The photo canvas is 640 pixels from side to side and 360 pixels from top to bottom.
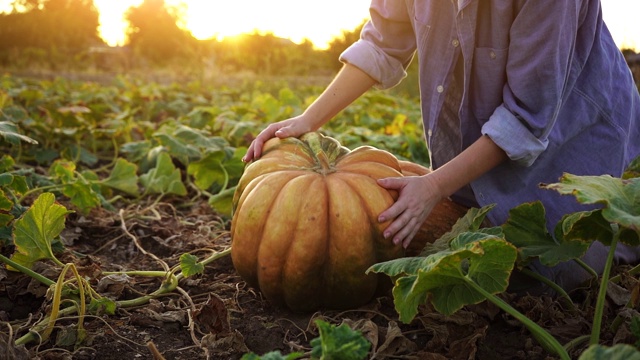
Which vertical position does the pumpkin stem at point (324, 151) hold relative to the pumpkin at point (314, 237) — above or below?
above

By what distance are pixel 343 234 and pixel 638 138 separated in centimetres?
137

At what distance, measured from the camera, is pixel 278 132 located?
7.68 ft

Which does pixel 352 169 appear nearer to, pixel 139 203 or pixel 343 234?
pixel 343 234

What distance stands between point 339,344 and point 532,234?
Answer: 87 centimetres

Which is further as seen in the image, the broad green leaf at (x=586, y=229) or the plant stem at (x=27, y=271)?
the plant stem at (x=27, y=271)

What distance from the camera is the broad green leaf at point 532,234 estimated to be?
1786 millimetres

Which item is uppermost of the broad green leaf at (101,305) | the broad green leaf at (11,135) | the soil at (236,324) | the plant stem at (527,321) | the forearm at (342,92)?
the forearm at (342,92)

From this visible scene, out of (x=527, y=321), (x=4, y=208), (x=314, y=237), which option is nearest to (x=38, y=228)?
(x=4, y=208)

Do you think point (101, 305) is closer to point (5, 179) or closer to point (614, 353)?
point (5, 179)

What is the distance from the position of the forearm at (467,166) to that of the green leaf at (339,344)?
85cm

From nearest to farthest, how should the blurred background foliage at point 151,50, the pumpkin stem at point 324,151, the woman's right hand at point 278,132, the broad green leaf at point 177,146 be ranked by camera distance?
the pumpkin stem at point 324,151, the woman's right hand at point 278,132, the broad green leaf at point 177,146, the blurred background foliage at point 151,50

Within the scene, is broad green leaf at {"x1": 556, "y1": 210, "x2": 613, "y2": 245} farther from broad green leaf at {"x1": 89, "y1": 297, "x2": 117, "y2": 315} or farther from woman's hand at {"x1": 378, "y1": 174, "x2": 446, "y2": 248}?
broad green leaf at {"x1": 89, "y1": 297, "x2": 117, "y2": 315}

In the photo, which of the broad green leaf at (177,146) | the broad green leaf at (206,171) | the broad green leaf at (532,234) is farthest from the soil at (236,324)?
the broad green leaf at (177,146)

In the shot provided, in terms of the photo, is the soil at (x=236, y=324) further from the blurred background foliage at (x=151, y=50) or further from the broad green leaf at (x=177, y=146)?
the blurred background foliage at (x=151, y=50)
